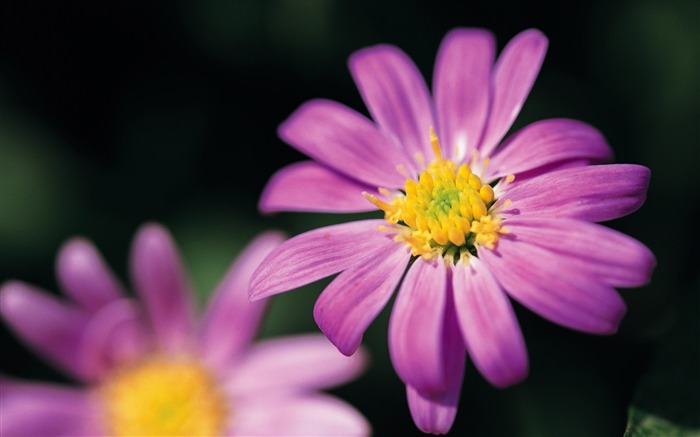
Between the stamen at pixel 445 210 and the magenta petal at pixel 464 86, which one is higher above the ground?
the magenta petal at pixel 464 86

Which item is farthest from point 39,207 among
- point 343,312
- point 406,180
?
point 343,312

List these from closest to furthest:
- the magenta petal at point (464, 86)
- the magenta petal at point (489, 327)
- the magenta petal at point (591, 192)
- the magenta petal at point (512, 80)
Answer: the magenta petal at point (489, 327) < the magenta petal at point (591, 192) < the magenta petal at point (512, 80) < the magenta petal at point (464, 86)

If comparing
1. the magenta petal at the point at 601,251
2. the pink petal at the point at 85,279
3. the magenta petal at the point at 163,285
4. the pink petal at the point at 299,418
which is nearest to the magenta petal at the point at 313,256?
the magenta petal at the point at 601,251

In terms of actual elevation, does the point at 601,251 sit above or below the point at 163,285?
below

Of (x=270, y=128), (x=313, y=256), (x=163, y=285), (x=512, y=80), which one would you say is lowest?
(x=313, y=256)

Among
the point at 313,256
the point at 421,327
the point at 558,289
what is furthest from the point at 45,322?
the point at 558,289

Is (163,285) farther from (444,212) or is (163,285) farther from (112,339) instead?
(444,212)

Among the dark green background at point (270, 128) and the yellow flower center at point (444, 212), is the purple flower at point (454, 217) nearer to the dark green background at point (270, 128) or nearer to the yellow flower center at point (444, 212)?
the yellow flower center at point (444, 212)
